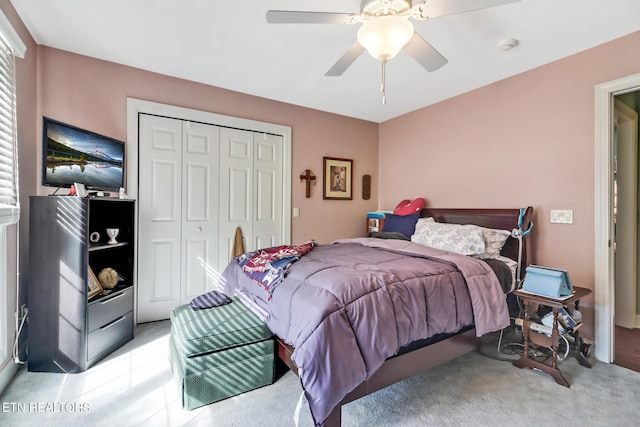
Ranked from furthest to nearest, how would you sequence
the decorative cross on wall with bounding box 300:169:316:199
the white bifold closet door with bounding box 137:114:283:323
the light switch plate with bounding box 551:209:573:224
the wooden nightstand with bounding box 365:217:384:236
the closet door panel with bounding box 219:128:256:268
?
the wooden nightstand with bounding box 365:217:384:236 → the decorative cross on wall with bounding box 300:169:316:199 → the closet door panel with bounding box 219:128:256:268 → the white bifold closet door with bounding box 137:114:283:323 → the light switch plate with bounding box 551:209:573:224

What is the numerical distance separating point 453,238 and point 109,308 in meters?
2.95

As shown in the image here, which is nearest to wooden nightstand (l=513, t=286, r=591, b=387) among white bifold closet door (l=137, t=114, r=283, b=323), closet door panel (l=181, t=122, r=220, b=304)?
white bifold closet door (l=137, t=114, r=283, b=323)

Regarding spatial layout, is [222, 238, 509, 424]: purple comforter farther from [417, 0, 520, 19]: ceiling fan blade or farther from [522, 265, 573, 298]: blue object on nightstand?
[417, 0, 520, 19]: ceiling fan blade

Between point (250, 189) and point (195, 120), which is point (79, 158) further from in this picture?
point (250, 189)

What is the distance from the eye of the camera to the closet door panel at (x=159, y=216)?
299 centimetres

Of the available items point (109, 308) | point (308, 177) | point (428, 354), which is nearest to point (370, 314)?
point (428, 354)

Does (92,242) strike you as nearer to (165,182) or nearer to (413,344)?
(165,182)

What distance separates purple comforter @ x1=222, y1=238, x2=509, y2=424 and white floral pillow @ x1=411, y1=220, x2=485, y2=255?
0.33 metres

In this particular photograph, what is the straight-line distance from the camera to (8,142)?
1890 mm

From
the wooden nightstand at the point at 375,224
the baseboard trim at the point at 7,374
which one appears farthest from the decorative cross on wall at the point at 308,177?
A: the baseboard trim at the point at 7,374

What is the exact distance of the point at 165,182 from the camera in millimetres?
3088

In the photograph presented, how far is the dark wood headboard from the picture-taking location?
2.72m

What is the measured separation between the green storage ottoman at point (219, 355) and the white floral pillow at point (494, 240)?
80.7 inches

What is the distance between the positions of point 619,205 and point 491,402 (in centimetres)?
262
